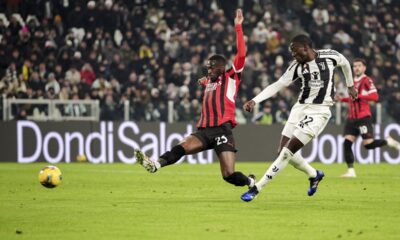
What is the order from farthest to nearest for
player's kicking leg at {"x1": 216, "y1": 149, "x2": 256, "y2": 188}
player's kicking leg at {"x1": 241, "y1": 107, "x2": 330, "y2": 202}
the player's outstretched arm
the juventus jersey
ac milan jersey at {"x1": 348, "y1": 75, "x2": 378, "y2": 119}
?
ac milan jersey at {"x1": 348, "y1": 75, "x2": 378, "y2": 119} → the juventus jersey → player's kicking leg at {"x1": 216, "y1": 149, "x2": 256, "y2": 188} → the player's outstretched arm → player's kicking leg at {"x1": 241, "y1": 107, "x2": 330, "y2": 202}

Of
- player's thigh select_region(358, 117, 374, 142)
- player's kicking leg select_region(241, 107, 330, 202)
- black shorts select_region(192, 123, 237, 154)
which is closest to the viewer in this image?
player's kicking leg select_region(241, 107, 330, 202)

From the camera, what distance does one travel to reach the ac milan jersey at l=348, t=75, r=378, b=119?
19469 mm

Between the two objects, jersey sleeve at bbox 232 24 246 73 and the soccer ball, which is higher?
jersey sleeve at bbox 232 24 246 73

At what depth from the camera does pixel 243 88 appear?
90.7 feet

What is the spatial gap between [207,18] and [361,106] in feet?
36.3

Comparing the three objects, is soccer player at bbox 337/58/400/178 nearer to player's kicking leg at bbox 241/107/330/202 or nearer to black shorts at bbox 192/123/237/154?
player's kicking leg at bbox 241/107/330/202

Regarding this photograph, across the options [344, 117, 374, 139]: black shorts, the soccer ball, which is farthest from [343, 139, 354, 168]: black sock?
the soccer ball

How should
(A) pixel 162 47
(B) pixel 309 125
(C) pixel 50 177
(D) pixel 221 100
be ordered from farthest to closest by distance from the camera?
(A) pixel 162 47 < (C) pixel 50 177 < (D) pixel 221 100 < (B) pixel 309 125

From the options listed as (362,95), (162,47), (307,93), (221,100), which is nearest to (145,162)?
(221,100)

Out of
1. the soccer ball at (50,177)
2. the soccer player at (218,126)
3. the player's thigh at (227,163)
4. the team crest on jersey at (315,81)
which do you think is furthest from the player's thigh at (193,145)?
the soccer ball at (50,177)

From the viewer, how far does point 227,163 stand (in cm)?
1289

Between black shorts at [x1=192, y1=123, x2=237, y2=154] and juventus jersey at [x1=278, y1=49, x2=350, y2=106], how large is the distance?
3.50ft

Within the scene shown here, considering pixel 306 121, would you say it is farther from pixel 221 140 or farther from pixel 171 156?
pixel 171 156

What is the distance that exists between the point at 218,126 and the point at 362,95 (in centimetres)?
699
